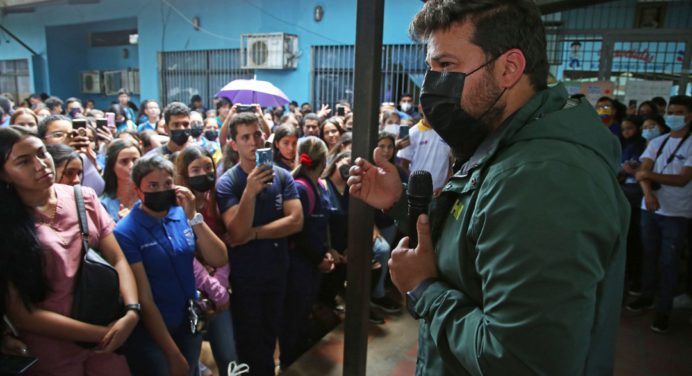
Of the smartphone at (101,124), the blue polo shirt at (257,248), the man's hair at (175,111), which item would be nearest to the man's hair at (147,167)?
the blue polo shirt at (257,248)

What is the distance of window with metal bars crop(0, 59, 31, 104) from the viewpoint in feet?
58.2

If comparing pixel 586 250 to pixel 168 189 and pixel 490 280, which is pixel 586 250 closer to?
pixel 490 280

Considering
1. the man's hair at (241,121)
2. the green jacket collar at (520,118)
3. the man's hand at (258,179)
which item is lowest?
the man's hand at (258,179)

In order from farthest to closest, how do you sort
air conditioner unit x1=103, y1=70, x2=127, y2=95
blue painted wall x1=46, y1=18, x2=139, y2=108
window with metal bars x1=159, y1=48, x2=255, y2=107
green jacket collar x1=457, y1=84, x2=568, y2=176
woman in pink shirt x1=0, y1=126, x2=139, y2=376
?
blue painted wall x1=46, y1=18, x2=139, y2=108, air conditioner unit x1=103, y1=70, x2=127, y2=95, window with metal bars x1=159, y1=48, x2=255, y2=107, woman in pink shirt x1=0, y1=126, x2=139, y2=376, green jacket collar x1=457, y1=84, x2=568, y2=176

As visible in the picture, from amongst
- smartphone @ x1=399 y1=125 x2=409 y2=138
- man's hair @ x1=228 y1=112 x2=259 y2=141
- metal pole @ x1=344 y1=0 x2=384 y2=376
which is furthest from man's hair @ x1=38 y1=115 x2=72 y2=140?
smartphone @ x1=399 y1=125 x2=409 y2=138

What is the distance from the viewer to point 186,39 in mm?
13445

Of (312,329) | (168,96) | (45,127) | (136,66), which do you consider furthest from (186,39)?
(312,329)

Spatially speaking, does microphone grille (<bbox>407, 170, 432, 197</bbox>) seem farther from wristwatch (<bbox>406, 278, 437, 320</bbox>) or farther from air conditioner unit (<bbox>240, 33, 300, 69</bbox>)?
air conditioner unit (<bbox>240, 33, 300, 69</bbox>)

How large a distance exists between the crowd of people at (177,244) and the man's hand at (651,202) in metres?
2.35

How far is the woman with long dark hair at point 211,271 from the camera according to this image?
9.22ft

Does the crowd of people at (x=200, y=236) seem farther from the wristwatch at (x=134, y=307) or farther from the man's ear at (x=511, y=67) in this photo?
the man's ear at (x=511, y=67)

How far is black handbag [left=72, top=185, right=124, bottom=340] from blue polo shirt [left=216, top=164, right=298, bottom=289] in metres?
0.90

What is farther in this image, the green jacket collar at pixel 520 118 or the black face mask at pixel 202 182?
the black face mask at pixel 202 182

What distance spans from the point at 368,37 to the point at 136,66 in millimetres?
17566
